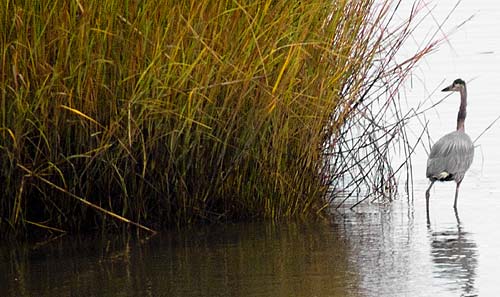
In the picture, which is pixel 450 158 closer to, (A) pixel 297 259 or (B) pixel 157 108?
(A) pixel 297 259

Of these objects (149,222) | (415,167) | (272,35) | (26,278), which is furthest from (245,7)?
(415,167)

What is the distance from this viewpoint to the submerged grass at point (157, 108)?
7.97 m

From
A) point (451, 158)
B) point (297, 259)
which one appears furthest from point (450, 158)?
point (297, 259)

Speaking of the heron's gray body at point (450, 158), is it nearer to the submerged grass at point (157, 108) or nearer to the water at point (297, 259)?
the water at point (297, 259)

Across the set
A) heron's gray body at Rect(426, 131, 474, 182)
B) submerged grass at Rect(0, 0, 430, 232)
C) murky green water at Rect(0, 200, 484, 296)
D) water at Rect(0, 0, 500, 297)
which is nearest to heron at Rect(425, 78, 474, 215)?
heron's gray body at Rect(426, 131, 474, 182)

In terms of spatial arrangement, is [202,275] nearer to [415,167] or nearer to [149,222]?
[149,222]

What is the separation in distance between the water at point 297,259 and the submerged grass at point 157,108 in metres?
0.22

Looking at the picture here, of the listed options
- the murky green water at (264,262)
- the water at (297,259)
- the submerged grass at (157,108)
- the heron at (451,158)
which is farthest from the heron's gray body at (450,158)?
the submerged grass at (157,108)

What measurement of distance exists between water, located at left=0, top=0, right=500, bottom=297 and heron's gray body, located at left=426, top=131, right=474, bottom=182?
18 centimetres

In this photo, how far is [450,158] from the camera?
390 inches

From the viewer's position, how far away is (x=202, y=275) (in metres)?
7.32

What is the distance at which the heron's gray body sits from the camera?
389 inches

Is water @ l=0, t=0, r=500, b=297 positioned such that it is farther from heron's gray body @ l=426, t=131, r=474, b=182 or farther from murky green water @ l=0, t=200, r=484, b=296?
heron's gray body @ l=426, t=131, r=474, b=182

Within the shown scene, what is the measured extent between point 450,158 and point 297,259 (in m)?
2.59
